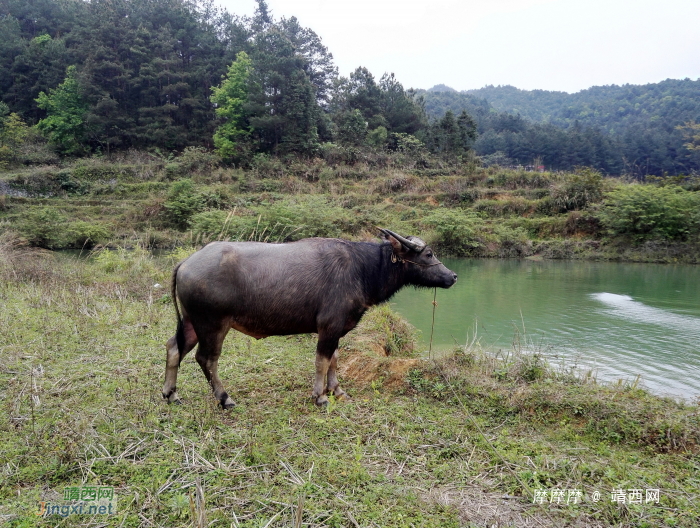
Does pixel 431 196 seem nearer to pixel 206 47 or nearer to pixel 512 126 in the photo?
pixel 206 47

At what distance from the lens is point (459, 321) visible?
7.44 m

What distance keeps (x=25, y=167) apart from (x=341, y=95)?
85.2ft

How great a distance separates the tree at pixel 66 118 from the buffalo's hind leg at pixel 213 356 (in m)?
35.3

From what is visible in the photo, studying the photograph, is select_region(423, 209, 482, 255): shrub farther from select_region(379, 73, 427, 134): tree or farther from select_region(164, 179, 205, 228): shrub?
select_region(379, 73, 427, 134): tree

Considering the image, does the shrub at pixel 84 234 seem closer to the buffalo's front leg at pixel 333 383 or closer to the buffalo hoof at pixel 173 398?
the buffalo hoof at pixel 173 398

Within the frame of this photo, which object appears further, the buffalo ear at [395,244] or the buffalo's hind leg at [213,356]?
the buffalo ear at [395,244]

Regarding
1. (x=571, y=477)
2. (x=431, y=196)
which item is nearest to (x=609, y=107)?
(x=431, y=196)

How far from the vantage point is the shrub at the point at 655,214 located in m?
17.5

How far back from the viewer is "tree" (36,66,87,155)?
3036 centimetres

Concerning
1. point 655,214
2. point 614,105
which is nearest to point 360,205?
point 655,214

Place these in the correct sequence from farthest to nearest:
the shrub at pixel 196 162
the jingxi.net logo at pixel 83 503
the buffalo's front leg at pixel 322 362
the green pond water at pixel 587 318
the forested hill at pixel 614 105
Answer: the forested hill at pixel 614 105
the shrub at pixel 196 162
the green pond water at pixel 587 318
the buffalo's front leg at pixel 322 362
the jingxi.net logo at pixel 83 503

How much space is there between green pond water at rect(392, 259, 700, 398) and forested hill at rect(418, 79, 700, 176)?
22376 mm

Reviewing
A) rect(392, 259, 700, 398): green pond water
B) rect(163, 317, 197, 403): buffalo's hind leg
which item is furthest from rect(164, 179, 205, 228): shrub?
rect(163, 317, 197, 403): buffalo's hind leg

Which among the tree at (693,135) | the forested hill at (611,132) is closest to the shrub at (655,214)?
the tree at (693,135)
